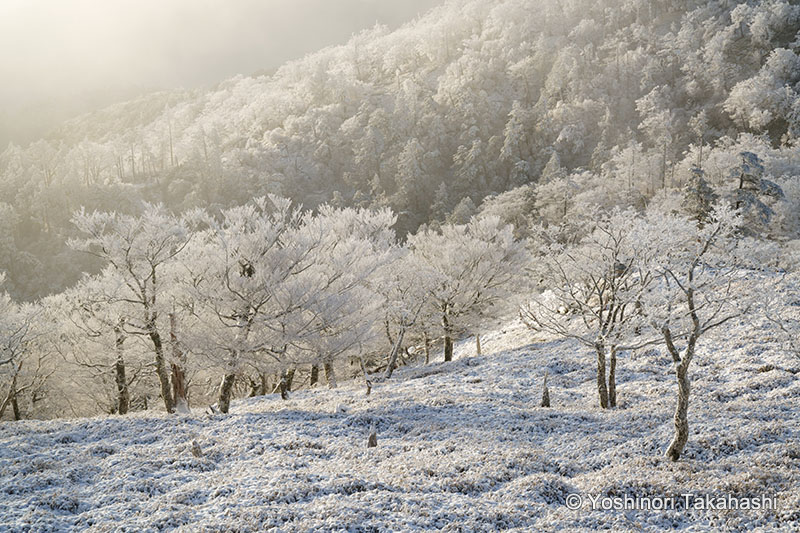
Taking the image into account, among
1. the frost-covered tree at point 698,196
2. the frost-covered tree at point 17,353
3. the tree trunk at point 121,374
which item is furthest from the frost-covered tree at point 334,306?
the frost-covered tree at point 698,196

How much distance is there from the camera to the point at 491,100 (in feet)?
559

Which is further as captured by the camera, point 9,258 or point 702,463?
point 9,258

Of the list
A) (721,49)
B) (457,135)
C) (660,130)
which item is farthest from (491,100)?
(721,49)

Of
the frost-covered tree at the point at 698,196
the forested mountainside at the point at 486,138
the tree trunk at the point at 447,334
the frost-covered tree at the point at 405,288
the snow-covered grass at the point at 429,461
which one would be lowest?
the snow-covered grass at the point at 429,461

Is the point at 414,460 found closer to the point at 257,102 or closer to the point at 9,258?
the point at 9,258

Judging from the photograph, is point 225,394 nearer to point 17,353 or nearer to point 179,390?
point 179,390

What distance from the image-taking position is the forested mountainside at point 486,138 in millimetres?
109625

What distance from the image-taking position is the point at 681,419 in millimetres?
15406

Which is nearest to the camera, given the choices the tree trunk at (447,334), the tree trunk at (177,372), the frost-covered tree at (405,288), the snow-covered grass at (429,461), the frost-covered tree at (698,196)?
the snow-covered grass at (429,461)

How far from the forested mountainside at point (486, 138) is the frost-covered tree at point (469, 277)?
156 ft

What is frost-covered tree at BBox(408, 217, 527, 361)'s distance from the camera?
41812 millimetres

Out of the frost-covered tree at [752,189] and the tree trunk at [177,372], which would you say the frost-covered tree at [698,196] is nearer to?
the frost-covered tree at [752,189]

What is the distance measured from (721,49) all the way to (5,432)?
189 metres

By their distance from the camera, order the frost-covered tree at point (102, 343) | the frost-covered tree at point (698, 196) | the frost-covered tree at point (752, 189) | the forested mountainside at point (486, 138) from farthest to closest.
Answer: the forested mountainside at point (486, 138)
the frost-covered tree at point (752, 189)
the frost-covered tree at point (698, 196)
the frost-covered tree at point (102, 343)
